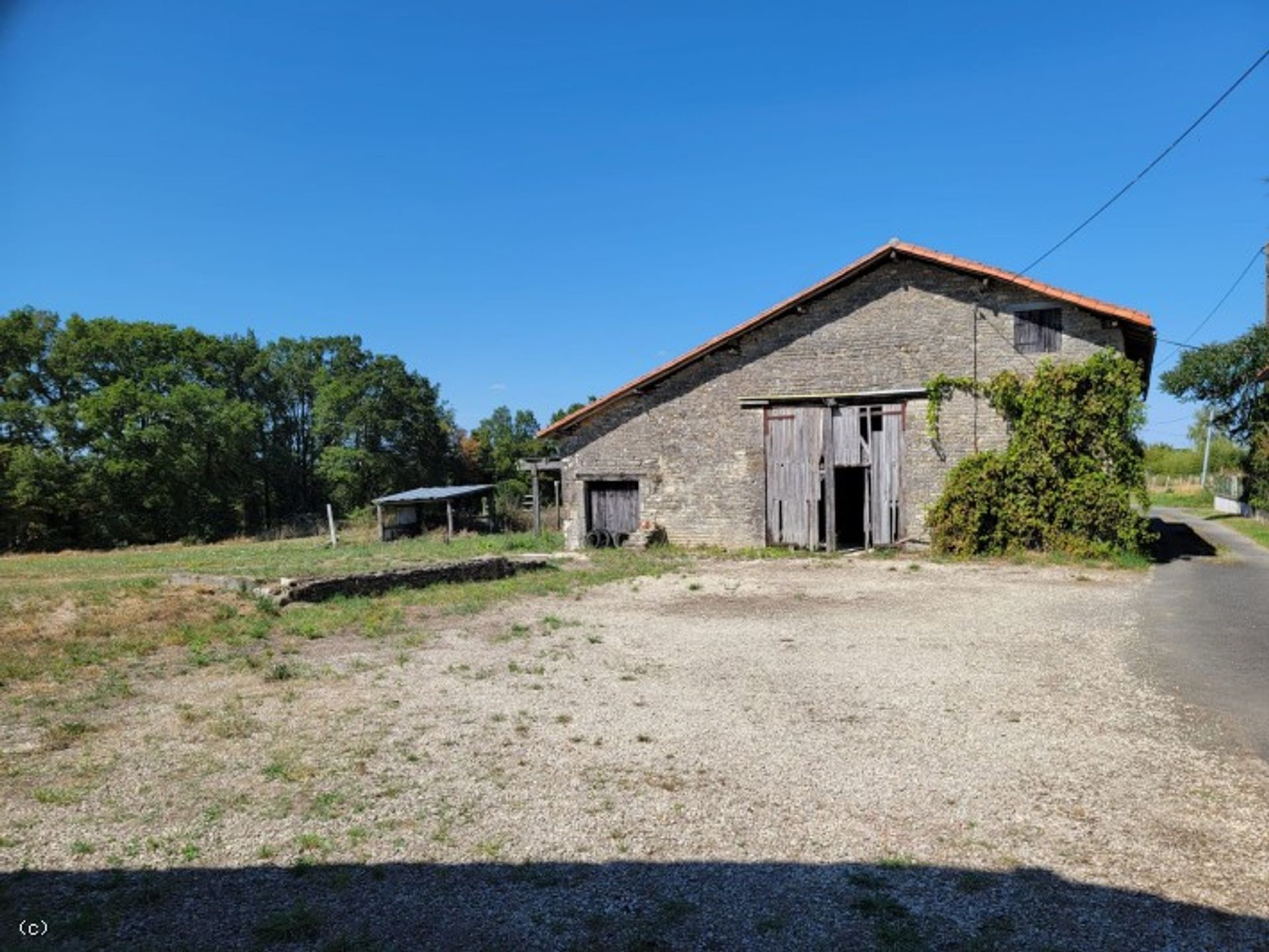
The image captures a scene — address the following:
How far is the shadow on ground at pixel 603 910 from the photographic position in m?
3.12

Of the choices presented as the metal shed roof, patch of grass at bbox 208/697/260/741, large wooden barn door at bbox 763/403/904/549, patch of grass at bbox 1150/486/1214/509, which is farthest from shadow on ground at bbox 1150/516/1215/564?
the metal shed roof

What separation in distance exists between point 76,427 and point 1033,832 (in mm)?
51443

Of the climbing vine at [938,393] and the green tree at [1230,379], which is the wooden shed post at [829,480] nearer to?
the climbing vine at [938,393]

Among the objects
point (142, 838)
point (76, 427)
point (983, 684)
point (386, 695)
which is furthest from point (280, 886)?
point (76, 427)

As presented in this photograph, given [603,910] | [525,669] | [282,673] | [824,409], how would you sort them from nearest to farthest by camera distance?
[603,910] → [282,673] → [525,669] → [824,409]

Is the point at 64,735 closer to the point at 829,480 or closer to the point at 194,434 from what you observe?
the point at 829,480

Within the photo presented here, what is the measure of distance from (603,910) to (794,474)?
16.8 metres

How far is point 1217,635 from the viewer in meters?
8.83

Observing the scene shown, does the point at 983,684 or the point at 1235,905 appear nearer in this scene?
the point at 1235,905

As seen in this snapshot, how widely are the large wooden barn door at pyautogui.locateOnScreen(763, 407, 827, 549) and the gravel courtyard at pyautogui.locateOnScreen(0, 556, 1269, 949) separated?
11176mm

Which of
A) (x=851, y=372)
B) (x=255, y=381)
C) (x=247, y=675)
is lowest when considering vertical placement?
(x=247, y=675)

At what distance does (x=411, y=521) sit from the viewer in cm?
3378

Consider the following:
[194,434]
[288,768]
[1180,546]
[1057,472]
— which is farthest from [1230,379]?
[194,434]

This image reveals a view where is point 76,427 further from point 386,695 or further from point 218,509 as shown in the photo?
point 386,695
